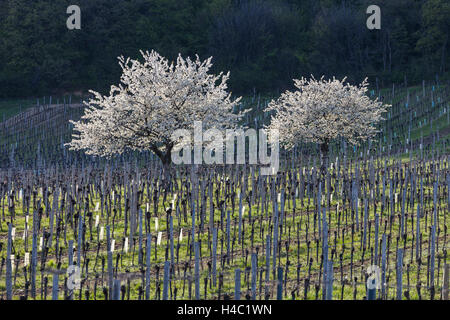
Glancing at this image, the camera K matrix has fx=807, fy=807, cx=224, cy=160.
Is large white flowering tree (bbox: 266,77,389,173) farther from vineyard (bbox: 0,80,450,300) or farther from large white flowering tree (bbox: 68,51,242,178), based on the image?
large white flowering tree (bbox: 68,51,242,178)

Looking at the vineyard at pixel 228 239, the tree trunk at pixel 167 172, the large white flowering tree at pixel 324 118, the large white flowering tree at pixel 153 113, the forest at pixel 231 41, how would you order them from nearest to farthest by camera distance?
the vineyard at pixel 228 239
the tree trunk at pixel 167 172
the large white flowering tree at pixel 153 113
the large white flowering tree at pixel 324 118
the forest at pixel 231 41

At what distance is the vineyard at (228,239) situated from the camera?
14617mm

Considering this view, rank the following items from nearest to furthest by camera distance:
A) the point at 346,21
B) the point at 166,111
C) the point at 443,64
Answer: the point at 166,111
the point at 443,64
the point at 346,21

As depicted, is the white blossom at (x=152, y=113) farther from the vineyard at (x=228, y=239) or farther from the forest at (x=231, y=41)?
the forest at (x=231, y=41)

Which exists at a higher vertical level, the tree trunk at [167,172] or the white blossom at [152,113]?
the white blossom at [152,113]

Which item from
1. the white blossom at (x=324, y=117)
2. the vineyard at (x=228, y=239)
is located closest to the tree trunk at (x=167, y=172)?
the vineyard at (x=228, y=239)

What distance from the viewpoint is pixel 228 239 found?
689 inches

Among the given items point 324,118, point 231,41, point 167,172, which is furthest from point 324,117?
point 231,41

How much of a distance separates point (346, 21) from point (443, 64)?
1099 cm

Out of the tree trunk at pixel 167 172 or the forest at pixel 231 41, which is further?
the forest at pixel 231 41
